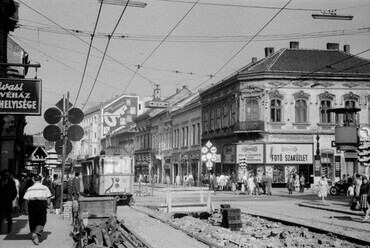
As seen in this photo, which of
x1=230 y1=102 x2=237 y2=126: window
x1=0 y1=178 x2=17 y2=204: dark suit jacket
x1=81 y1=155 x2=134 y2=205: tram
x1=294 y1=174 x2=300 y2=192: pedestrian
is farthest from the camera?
x1=230 y1=102 x2=237 y2=126: window

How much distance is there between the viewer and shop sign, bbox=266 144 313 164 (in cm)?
4575

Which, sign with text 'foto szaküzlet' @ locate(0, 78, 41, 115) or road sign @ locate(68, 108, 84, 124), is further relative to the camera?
road sign @ locate(68, 108, 84, 124)

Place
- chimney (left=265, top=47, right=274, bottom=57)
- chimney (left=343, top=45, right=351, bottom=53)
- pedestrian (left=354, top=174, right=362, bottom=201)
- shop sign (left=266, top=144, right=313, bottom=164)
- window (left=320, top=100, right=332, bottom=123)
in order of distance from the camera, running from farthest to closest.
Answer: chimney (left=343, top=45, right=351, bottom=53), chimney (left=265, top=47, right=274, bottom=57), window (left=320, top=100, right=332, bottom=123), shop sign (left=266, top=144, right=313, bottom=164), pedestrian (left=354, top=174, right=362, bottom=201)

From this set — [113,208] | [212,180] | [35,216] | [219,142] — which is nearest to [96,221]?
[113,208]

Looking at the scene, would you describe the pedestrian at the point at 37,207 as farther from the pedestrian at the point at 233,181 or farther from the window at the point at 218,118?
the window at the point at 218,118

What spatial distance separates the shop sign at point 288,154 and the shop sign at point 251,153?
0.70 metres

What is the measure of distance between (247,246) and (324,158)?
34673 millimetres

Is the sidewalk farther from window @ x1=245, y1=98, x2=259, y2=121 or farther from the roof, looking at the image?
the roof

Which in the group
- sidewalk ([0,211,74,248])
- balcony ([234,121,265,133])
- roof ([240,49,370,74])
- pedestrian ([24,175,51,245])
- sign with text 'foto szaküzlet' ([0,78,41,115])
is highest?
roof ([240,49,370,74])

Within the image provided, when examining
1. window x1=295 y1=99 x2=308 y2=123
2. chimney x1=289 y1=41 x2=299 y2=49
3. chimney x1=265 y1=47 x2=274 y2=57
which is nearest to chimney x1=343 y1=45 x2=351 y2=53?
chimney x1=289 y1=41 x2=299 y2=49

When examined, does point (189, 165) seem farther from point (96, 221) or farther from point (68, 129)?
point (96, 221)

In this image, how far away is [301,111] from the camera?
46.9 m

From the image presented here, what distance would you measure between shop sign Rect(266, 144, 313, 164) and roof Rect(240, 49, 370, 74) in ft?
22.4

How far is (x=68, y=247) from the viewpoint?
40.4ft
